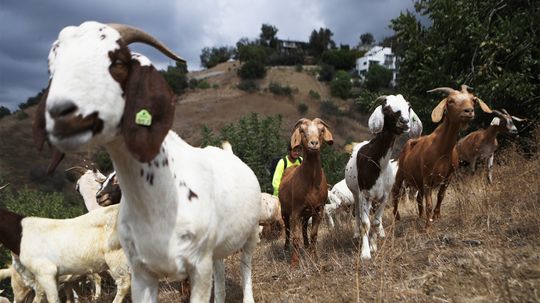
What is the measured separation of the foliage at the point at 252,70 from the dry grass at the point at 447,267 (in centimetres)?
7017

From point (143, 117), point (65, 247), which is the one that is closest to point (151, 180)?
point (143, 117)

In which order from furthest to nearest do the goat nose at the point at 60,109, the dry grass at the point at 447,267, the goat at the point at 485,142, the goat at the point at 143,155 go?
the goat at the point at 485,142 → the dry grass at the point at 447,267 → the goat at the point at 143,155 → the goat nose at the point at 60,109

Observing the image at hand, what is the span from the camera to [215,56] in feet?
327

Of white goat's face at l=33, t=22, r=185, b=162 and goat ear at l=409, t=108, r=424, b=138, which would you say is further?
goat ear at l=409, t=108, r=424, b=138

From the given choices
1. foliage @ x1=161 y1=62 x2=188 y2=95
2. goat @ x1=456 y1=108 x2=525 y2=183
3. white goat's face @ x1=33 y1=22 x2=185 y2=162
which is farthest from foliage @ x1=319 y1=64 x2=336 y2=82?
white goat's face @ x1=33 y1=22 x2=185 y2=162

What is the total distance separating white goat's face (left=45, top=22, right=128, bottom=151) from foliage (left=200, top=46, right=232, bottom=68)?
97598mm

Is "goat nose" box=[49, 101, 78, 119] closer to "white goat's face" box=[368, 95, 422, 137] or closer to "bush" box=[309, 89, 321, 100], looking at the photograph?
"white goat's face" box=[368, 95, 422, 137]

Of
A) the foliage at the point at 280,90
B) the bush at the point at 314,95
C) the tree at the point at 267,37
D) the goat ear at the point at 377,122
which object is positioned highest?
the tree at the point at 267,37

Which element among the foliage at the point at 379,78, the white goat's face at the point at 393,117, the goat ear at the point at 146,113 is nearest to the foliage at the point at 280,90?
the foliage at the point at 379,78

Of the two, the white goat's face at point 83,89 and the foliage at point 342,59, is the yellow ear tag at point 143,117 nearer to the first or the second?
the white goat's face at point 83,89

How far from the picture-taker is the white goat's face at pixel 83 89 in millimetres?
2209

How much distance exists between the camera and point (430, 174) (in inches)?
254

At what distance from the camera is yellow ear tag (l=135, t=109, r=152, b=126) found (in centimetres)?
242

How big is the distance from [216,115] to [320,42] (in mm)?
47960
